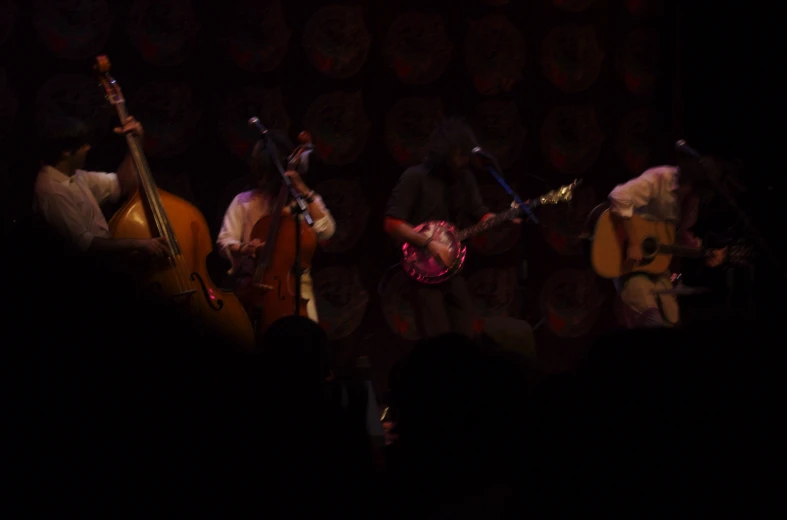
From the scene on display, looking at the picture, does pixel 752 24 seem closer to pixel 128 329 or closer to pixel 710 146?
pixel 710 146

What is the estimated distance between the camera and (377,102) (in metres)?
6.08

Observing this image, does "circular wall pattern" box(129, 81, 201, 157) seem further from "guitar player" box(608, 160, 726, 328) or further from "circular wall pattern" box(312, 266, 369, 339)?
"guitar player" box(608, 160, 726, 328)

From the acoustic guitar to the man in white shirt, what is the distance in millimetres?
3073

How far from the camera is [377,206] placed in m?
6.11

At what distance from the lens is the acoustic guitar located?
5477 millimetres

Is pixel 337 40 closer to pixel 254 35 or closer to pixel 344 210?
pixel 254 35

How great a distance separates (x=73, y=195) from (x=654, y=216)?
3740 mm

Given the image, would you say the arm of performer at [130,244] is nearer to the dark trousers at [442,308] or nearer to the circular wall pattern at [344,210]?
the dark trousers at [442,308]

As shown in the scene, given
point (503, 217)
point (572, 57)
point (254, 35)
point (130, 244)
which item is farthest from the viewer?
point (572, 57)

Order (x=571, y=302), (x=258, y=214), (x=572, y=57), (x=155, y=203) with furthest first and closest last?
(x=571, y=302), (x=572, y=57), (x=258, y=214), (x=155, y=203)

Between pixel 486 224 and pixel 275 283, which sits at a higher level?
pixel 486 224

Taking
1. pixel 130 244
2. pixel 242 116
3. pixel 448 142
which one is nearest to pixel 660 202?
pixel 448 142

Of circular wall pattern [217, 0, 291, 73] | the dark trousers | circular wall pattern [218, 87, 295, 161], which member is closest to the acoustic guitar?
the dark trousers

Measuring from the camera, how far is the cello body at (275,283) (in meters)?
4.48
